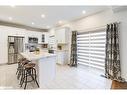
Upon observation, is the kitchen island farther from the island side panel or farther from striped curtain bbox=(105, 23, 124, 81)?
striped curtain bbox=(105, 23, 124, 81)

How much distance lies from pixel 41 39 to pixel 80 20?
4.26 metres

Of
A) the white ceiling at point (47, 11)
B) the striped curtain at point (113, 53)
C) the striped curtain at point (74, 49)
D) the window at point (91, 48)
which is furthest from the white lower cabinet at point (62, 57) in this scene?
the striped curtain at point (113, 53)

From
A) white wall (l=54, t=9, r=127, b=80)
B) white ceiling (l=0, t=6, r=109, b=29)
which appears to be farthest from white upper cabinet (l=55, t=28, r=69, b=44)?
white ceiling (l=0, t=6, r=109, b=29)

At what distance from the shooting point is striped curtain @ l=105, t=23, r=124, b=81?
4.17 metres

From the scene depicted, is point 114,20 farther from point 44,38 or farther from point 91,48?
point 44,38

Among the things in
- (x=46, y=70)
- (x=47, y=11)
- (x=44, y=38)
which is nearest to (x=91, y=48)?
(x=47, y=11)

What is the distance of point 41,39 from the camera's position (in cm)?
963

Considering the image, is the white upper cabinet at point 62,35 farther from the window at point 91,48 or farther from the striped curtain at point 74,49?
the window at point 91,48

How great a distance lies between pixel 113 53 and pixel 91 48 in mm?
1663

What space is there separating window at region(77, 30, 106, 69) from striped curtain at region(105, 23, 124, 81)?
30.3 inches

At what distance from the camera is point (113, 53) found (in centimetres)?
425
